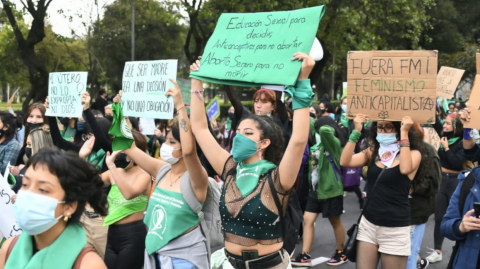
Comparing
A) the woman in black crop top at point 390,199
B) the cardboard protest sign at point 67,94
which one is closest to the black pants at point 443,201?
the woman in black crop top at point 390,199

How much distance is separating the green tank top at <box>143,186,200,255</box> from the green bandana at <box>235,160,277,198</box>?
20.0 inches

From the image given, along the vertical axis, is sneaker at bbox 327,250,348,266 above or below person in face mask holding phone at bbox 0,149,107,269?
below

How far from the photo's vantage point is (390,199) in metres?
4.40

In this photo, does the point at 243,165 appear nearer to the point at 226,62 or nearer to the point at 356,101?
the point at 226,62

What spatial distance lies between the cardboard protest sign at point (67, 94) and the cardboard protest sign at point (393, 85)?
9.48 feet

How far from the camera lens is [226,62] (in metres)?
3.33

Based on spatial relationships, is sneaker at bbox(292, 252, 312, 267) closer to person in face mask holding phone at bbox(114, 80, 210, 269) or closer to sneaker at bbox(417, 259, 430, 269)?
sneaker at bbox(417, 259, 430, 269)

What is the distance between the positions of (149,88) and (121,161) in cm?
75

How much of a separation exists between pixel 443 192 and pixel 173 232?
14.0 ft

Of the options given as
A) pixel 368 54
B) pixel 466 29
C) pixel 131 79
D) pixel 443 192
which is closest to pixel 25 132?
pixel 131 79

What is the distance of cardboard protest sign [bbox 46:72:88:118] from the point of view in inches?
218

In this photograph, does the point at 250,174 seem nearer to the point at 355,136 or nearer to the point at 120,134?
the point at 120,134

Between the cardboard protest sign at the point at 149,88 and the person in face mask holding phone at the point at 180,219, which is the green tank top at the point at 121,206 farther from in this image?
the cardboard protest sign at the point at 149,88

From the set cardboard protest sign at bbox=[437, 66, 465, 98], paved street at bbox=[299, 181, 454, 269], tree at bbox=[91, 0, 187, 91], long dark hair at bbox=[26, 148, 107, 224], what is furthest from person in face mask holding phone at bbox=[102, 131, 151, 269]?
tree at bbox=[91, 0, 187, 91]
